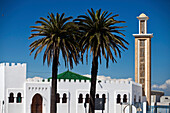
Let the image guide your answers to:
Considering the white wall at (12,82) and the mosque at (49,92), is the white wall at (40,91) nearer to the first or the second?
the mosque at (49,92)

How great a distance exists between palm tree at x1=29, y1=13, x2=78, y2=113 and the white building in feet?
37.3

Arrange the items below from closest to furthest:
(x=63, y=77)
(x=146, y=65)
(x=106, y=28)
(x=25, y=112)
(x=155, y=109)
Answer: (x=155, y=109) → (x=106, y=28) → (x=25, y=112) → (x=63, y=77) → (x=146, y=65)

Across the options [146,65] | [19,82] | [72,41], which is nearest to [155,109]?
[72,41]

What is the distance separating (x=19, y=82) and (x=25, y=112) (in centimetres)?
460

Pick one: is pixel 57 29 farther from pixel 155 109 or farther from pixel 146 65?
pixel 146 65

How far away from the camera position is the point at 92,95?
48.4 meters

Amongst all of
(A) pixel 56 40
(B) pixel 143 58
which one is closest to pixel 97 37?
(A) pixel 56 40

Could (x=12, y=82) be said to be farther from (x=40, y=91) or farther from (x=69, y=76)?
(x=69, y=76)

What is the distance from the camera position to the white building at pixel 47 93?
60.2 metres

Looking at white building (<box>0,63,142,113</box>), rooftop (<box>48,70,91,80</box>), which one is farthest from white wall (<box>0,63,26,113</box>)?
rooftop (<box>48,70,91,80</box>)

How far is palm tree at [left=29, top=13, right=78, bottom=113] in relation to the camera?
159 feet

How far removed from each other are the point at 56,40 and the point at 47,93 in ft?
47.5

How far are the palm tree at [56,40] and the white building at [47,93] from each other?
37.3ft

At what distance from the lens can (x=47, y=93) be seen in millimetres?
60812
